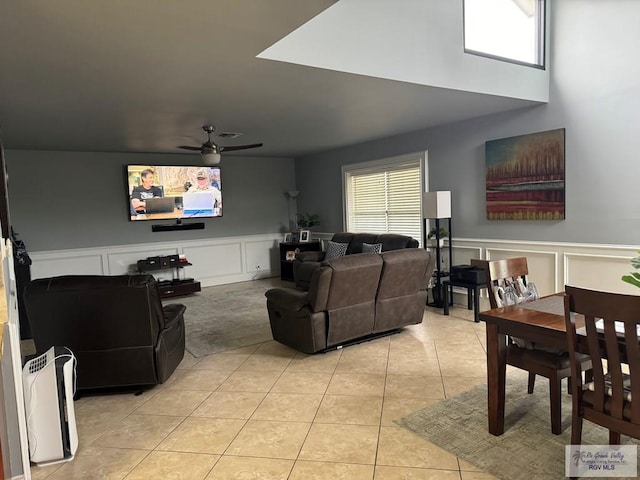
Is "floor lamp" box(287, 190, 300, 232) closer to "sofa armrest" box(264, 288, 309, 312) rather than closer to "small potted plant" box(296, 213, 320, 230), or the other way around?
"small potted plant" box(296, 213, 320, 230)

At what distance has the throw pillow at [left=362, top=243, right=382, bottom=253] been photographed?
605 centimetres

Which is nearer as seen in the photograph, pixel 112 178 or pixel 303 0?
pixel 303 0

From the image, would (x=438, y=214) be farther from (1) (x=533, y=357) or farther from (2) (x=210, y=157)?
(1) (x=533, y=357)

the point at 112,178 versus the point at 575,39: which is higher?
the point at 575,39

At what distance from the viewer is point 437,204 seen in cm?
517

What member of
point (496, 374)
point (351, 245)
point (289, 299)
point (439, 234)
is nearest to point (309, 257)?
point (351, 245)

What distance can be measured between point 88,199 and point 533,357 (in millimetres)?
6740

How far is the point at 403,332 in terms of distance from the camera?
179 inches

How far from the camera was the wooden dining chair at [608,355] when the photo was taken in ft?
5.72

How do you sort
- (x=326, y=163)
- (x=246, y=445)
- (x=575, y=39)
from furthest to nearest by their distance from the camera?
(x=326, y=163) → (x=575, y=39) → (x=246, y=445)

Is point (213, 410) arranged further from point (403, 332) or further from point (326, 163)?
point (326, 163)

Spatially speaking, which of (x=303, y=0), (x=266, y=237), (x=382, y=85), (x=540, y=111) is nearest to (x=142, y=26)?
(x=303, y=0)

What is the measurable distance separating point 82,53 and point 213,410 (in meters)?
2.50

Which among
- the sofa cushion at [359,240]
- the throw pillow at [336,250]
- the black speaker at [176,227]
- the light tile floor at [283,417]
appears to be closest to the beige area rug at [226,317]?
the light tile floor at [283,417]
